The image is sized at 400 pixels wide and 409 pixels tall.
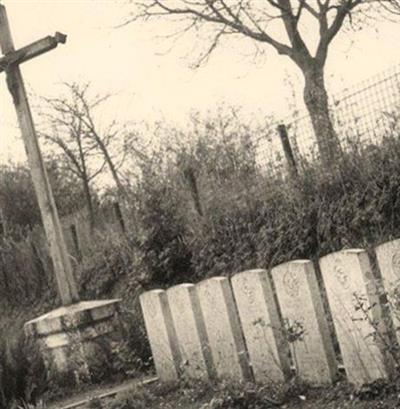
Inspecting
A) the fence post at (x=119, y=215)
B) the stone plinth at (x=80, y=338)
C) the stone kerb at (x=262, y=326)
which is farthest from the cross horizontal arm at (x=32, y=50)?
the fence post at (x=119, y=215)

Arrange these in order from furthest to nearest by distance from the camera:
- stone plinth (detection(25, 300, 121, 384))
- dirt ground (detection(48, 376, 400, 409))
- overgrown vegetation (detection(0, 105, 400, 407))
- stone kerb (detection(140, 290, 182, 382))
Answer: overgrown vegetation (detection(0, 105, 400, 407)), stone plinth (detection(25, 300, 121, 384)), stone kerb (detection(140, 290, 182, 382)), dirt ground (detection(48, 376, 400, 409))

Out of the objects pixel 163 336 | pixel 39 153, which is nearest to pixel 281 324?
pixel 163 336

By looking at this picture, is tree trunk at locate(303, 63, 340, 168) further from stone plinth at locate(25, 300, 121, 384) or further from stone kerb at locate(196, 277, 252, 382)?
stone kerb at locate(196, 277, 252, 382)

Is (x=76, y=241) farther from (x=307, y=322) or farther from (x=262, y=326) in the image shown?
(x=307, y=322)

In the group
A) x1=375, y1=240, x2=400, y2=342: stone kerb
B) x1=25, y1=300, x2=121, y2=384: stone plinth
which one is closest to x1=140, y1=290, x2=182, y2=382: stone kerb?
x1=25, y1=300, x2=121, y2=384: stone plinth

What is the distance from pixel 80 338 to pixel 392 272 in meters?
3.81

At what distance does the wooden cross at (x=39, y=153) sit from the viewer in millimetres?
7989

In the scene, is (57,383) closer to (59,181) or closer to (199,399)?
(199,399)

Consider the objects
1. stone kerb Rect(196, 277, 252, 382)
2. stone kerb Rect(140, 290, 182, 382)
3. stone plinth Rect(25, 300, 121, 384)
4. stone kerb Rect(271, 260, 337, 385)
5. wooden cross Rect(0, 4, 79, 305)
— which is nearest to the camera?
stone kerb Rect(271, 260, 337, 385)

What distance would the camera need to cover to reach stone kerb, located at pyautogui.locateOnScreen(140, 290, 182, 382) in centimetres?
585

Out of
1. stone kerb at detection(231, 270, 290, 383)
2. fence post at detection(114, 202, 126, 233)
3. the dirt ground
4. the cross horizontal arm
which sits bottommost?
the dirt ground

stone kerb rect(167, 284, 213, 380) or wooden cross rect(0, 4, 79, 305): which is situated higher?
wooden cross rect(0, 4, 79, 305)

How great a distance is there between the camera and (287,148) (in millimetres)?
11117

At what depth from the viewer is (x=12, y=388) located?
6.10 metres
